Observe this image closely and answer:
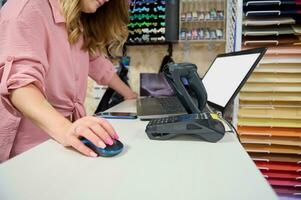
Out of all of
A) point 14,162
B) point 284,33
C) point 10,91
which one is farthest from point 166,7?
point 14,162

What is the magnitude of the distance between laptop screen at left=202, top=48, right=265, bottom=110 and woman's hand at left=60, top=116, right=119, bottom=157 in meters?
0.44

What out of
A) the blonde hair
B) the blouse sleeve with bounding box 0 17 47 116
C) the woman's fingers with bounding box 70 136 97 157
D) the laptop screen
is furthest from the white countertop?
the blonde hair

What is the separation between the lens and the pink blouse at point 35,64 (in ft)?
2.11

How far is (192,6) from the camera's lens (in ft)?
4.82

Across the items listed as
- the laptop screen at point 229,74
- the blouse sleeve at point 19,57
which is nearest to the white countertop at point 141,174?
the blouse sleeve at point 19,57

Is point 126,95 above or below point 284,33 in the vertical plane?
below

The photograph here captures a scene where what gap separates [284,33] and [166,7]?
62 centimetres

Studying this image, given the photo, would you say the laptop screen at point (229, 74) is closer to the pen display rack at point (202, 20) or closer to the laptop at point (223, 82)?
the laptop at point (223, 82)

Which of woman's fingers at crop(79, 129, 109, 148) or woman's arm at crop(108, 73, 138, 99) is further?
woman's arm at crop(108, 73, 138, 99)

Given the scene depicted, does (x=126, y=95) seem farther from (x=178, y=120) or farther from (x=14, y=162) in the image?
Answer: (x=14, y=162)

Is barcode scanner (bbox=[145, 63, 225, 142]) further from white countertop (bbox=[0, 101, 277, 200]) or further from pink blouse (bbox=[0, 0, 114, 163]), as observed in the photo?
pink blouse (bbox=[0, 0, 114, 163])

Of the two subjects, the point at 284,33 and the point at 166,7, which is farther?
the point at 166,7

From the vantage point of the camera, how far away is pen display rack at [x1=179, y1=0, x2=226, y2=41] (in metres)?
1.41

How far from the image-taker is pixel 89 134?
1.70ft
